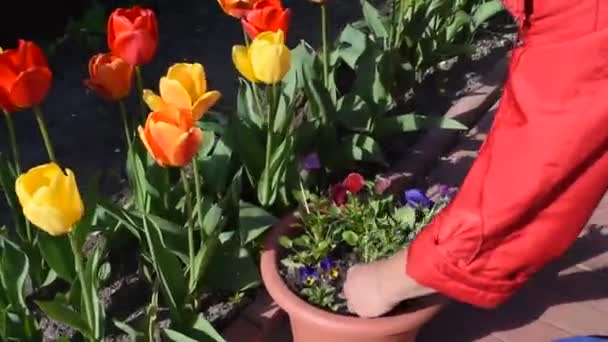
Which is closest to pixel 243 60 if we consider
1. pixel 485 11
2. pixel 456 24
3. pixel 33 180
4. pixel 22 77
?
pixel 22 77

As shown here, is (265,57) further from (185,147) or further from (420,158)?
(420,158)

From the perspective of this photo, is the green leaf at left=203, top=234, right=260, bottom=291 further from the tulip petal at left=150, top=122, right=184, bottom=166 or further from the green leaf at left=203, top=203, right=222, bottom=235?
the tulip petal at left=150, top=122, right=184, bottom=166

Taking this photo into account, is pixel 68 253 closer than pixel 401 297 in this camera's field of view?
No

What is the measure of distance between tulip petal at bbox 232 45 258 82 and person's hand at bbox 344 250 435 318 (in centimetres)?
42

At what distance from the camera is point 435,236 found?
172cm

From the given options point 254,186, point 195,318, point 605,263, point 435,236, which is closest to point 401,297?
point 435,236

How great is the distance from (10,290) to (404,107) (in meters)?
1.35

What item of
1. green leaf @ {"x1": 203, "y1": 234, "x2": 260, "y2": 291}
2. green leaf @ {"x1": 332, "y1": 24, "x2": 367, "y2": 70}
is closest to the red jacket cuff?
green leaf @ {"x1": 203, "y1": 234, "x2": 260, "y2": 291}

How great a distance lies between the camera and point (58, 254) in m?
2.18

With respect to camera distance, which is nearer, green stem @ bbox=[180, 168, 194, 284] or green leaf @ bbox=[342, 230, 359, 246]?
green stem @ bbox=[180, 168, 194, 284]

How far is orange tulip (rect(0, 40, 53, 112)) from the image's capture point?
1.88 metres

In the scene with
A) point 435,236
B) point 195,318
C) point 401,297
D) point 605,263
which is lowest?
point 605,263

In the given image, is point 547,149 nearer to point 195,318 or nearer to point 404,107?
point 195,318

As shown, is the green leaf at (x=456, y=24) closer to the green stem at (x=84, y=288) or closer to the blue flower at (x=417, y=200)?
the blue flower at (x=417, y=200)
